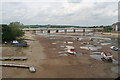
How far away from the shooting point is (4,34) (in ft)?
178


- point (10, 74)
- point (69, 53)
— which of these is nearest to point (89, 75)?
point (10, 74)

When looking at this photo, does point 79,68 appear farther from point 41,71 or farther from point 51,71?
point 41,71

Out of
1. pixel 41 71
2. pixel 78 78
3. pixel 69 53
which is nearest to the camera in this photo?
pixel 78 78

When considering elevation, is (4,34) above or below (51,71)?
above

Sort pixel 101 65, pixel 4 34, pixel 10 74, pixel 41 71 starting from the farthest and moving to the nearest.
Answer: pixel 4 34
pixel 101 65
pixel 41 71
pixel 10 74

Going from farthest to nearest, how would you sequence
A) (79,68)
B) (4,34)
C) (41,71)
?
(4,34) < (79,68) < (41,71)

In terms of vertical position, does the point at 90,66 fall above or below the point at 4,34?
below

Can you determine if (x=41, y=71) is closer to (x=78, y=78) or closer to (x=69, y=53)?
(x=78, y=78)

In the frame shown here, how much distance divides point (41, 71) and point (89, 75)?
297 inches

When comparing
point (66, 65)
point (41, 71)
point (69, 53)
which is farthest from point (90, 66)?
point (69, 53)

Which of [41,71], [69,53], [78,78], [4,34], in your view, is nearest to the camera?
[78,78]

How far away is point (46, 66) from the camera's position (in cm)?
2600

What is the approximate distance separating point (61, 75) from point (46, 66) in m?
5.32

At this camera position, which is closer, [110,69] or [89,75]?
[89,75]
